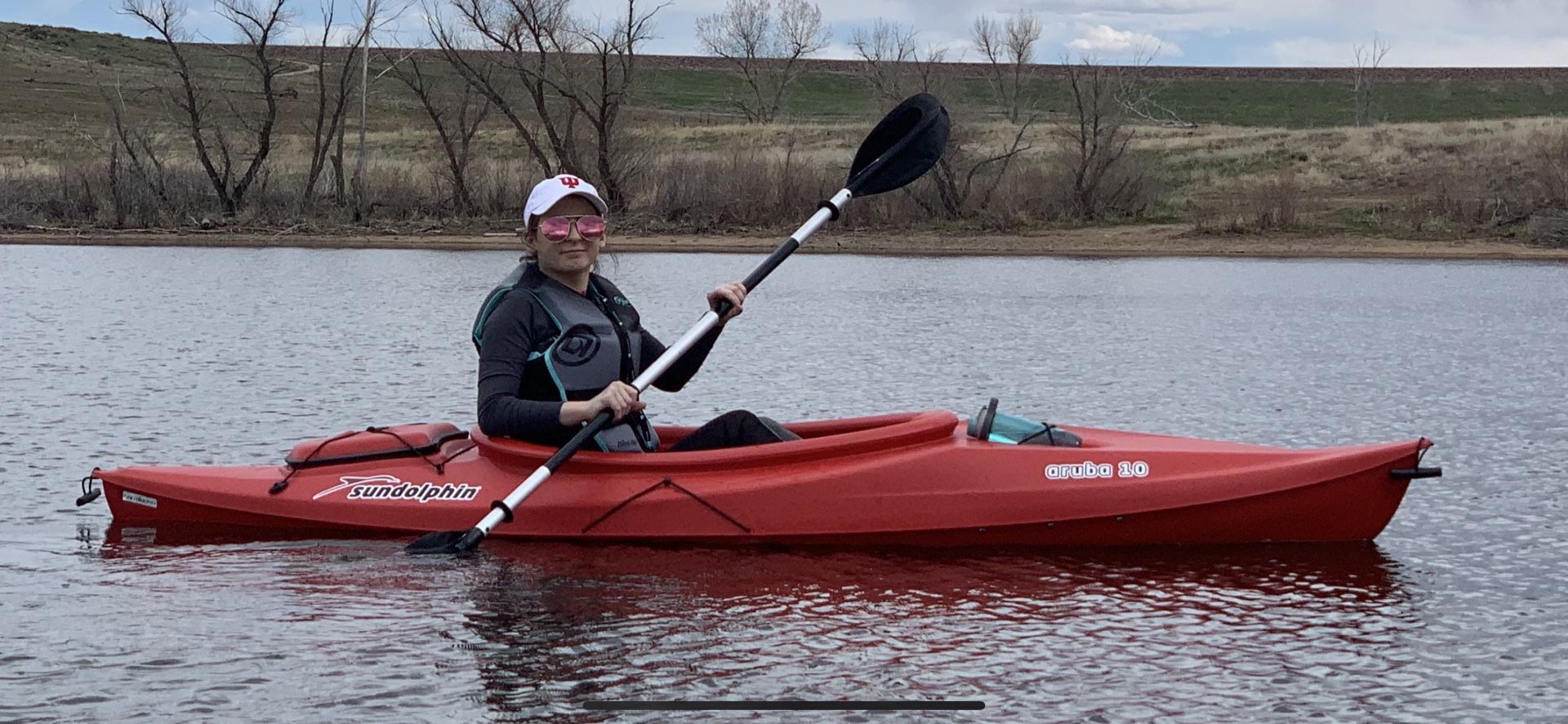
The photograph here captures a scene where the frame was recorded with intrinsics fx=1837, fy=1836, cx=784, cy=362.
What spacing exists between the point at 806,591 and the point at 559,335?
1.36 meters

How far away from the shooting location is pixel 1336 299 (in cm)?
2022

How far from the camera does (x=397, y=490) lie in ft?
24.4

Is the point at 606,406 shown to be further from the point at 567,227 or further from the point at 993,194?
the point at 993,194

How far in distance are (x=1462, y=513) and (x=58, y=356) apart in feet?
33.2

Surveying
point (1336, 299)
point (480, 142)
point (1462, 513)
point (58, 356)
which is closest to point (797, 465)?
point (1462, 513)

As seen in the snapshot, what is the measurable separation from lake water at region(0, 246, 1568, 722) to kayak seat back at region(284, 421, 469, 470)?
407 mm

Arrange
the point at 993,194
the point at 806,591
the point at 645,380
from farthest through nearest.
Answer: the point at 993,194
the point at 645,380
the point at 806,591

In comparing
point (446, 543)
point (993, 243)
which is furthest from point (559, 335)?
point (993, 243)

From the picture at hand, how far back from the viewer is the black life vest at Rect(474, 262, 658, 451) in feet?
22.9

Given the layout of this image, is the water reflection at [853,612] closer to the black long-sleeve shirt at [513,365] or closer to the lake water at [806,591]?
the lake water at [806,591]

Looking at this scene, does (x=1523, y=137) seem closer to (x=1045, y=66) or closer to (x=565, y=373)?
(x=565, y=373)

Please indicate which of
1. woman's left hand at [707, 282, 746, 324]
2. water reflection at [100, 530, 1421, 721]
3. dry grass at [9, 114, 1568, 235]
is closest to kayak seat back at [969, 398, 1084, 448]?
water reflection at [100, 530, 1421, 721]

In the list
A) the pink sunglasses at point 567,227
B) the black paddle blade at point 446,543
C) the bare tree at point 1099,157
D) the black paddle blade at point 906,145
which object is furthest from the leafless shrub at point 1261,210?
the black paddle blade at point 446,543

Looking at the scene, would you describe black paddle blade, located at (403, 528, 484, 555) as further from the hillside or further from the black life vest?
the hillside
